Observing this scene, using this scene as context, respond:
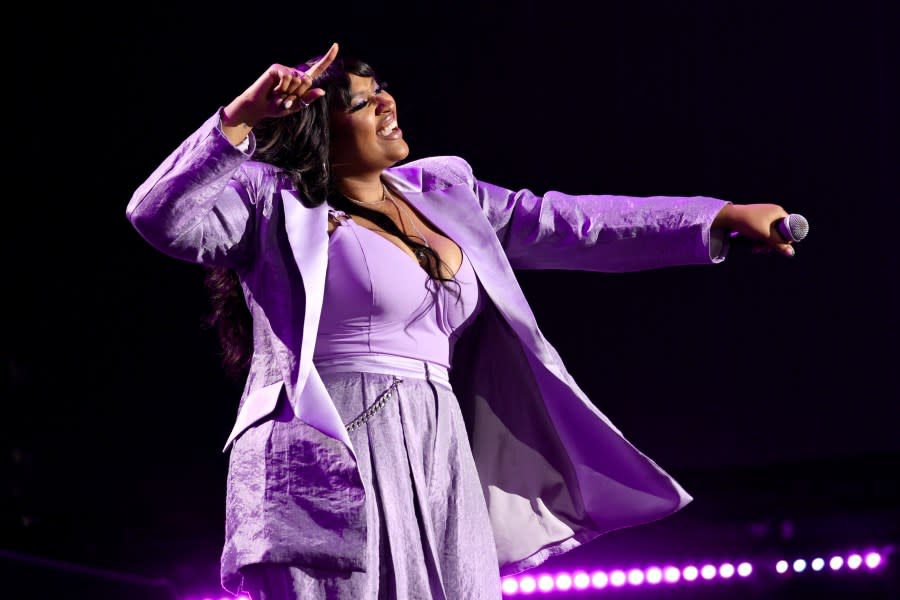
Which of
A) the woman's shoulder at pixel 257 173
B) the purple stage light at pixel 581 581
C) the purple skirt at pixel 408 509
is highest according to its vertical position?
the woman's shoulder at pixel 257 173

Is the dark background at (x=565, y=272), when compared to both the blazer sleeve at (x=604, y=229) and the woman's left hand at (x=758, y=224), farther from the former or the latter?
the woman's left hand at (x=758, y=224)

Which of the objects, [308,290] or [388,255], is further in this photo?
[388,255]

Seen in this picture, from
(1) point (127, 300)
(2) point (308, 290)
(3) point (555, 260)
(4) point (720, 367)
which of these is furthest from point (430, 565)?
(1) point (127, 300)

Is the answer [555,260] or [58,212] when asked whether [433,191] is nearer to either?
[555,260]

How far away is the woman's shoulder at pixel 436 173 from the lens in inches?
72.4

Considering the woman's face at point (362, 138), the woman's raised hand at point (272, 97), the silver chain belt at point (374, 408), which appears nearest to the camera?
the woman's raised hand at point (272, 97)

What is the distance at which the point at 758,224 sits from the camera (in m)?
1.69

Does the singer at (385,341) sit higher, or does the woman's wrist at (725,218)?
the woman's wrist at (725,218)

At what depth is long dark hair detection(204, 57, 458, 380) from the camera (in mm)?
1684

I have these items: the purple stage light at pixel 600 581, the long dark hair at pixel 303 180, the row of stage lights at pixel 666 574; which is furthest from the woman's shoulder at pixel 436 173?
the purple stage light at pixel 600 581

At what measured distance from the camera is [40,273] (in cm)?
324

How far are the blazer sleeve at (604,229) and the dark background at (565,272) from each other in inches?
50.4

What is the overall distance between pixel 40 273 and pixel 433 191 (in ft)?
5.80

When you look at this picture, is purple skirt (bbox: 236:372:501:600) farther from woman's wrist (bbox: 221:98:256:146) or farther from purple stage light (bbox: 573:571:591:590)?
purple stage light (bbox: 573:571:591:590)
